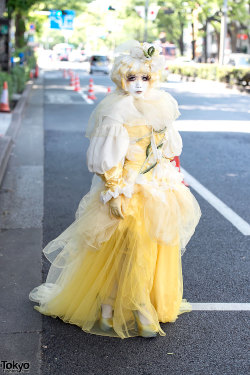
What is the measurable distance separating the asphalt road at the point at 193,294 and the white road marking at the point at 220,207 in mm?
76

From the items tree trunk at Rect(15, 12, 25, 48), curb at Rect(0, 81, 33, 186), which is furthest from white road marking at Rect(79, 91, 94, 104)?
tree trunk at Rect(15, 12, 25, 48)

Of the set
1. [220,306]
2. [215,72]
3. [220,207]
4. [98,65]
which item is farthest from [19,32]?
Answer: [220,306]

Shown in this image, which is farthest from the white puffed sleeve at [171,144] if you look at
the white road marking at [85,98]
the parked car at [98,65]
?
the parked car at [98,65]

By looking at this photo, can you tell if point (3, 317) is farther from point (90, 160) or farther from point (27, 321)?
point (90, 160)

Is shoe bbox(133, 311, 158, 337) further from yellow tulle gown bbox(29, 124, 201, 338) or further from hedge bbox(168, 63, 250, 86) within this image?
hedge bbox(168, 63, 250, 86)

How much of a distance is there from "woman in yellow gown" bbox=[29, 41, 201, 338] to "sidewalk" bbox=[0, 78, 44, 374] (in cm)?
36

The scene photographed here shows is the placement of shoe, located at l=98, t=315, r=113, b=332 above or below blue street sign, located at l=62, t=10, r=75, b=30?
below

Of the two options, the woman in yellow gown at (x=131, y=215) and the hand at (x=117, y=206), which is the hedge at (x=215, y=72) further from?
the hand at (x=117, y=206)

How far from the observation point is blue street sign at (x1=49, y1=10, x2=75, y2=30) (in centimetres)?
5372

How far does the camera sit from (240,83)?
29.5 meters

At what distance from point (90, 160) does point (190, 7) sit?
45.3 meters

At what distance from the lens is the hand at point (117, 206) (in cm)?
346

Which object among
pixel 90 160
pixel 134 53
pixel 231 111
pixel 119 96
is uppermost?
pixel 134 53

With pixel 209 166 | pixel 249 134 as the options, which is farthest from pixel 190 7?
pixel 209 166
